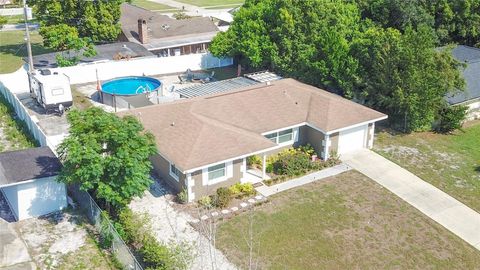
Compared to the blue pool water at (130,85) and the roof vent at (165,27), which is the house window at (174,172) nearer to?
the blue pool water at (130,85)

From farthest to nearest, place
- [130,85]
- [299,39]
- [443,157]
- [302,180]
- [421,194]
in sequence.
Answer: [130,85] < [299,39] < [443,157] < [302,180] < [421,194]

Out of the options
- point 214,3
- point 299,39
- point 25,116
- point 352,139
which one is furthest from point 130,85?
point 214,3

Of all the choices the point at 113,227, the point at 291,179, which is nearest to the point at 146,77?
the point at 291,179

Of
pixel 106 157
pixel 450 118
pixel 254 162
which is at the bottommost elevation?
pixel 254 162

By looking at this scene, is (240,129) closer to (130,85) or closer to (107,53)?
(130,85)

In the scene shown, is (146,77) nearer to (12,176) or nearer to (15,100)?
(15,100)

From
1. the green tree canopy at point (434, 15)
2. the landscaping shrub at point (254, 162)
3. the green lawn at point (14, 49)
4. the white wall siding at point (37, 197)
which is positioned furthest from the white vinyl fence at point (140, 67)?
the white wall siding at point (37, 197)

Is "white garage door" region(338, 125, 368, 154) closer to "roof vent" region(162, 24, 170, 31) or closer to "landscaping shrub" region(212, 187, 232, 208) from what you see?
"landscaping shrub" region(212, 187, 232, 208)

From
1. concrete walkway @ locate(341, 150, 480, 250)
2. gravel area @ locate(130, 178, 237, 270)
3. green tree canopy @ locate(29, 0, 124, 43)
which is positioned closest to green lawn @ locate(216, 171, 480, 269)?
concrete walkway @ locate(341, 150, 480, 250)
